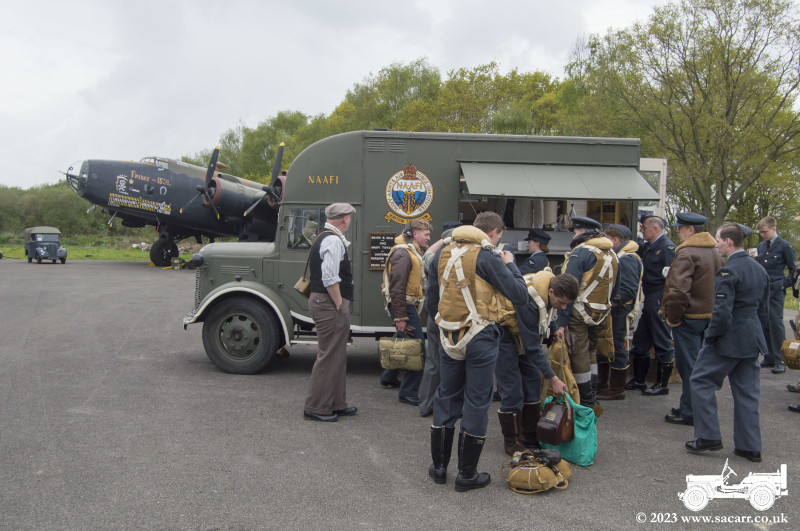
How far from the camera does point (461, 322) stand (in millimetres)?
4035

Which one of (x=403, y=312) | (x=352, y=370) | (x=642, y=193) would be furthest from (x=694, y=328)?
(x=352, y=370)

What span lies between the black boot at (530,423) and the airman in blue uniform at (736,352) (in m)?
1.33

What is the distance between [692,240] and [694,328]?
2.79 feet

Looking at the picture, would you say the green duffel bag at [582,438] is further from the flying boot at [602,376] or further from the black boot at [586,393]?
the flying boot at [602,376]

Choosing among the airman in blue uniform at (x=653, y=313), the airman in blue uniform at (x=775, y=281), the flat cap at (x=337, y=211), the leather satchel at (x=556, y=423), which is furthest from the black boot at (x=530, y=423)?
the airman in blue uniform at (x=775, y=281)

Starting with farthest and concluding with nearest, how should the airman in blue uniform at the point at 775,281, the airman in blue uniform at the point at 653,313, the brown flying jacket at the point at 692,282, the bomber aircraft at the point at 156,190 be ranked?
the bomber aircraft at the point at 156,190, the airman in blue uniform at the point at 775,281, the airman in blue uniform at the point at 653,313, the brown flying jacket at the point at 692,282

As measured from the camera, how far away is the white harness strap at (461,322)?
4000 mm

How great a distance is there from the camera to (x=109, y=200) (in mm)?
23672

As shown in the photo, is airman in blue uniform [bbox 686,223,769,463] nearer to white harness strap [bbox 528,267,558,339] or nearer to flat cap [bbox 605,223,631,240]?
white harness strap [bbox 528,267,558,339]

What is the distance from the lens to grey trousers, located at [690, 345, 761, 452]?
15.8 feet

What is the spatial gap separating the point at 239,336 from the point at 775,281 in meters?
7.48

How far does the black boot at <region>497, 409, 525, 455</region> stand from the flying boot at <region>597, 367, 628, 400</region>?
227 centimetres

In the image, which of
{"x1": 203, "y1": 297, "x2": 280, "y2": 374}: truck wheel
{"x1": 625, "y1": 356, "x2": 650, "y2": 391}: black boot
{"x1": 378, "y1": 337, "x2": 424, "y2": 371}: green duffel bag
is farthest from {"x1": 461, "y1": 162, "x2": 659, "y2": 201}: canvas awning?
{"x1": 203, "y1": 297, "x2": 280, "y2": 374}: truck wheel

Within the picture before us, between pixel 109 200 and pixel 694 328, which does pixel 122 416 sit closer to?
pixel 694 328
